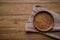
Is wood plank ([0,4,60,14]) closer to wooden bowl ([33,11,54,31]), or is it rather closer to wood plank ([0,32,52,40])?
wooden bowl ([33,11,54,31])

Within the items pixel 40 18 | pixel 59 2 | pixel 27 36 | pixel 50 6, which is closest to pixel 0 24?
pixel 27 36

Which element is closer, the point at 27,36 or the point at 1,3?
the point at 27,36

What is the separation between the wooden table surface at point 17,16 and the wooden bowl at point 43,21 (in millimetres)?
84

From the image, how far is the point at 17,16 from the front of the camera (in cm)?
180

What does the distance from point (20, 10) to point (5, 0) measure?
0.70ft

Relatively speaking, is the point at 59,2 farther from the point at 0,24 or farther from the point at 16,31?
the point at 0,24

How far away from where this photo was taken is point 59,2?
1.84 m

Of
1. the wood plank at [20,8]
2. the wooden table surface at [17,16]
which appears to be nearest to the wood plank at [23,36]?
the wooden table surface at [17,16]

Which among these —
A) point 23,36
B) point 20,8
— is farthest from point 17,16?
point 23,36

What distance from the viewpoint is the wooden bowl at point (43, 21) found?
1.72 metres

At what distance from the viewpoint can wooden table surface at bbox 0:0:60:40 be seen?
5.64 ft

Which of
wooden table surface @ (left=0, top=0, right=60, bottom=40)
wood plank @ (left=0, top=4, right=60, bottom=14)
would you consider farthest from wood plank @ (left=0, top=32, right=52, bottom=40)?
wood plank @ (left=0, top=4, right=60, bottom=14)

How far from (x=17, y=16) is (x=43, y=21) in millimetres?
292

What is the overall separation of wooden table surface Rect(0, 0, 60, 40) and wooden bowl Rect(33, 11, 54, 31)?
84mm
